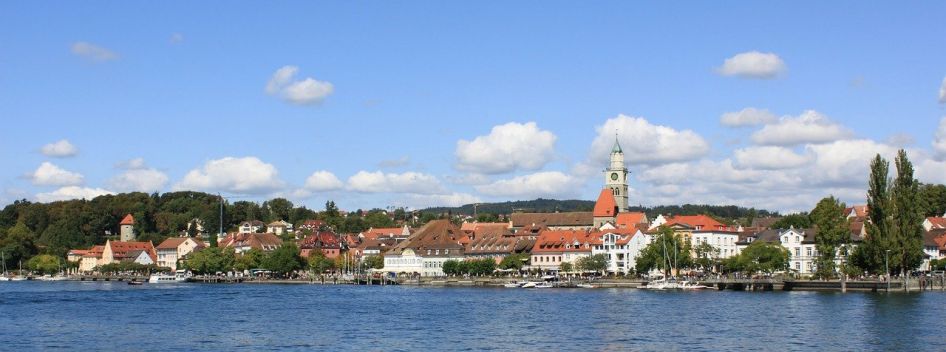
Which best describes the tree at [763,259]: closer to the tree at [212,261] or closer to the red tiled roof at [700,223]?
the red tiled roof at [700,223]

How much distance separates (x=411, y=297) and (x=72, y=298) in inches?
1156

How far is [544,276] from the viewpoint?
13525cm

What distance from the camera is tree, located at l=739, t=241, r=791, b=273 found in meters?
118

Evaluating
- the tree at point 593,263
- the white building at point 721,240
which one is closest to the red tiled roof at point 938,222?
the white building at point 721,240

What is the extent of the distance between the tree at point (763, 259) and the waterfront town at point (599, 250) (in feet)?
0.34

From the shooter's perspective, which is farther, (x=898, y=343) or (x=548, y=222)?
(x=548, y=222)

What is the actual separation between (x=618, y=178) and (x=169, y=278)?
2600 inches

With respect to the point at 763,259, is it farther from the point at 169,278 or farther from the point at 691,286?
the point at 169,278

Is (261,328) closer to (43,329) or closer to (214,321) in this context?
(214,321)

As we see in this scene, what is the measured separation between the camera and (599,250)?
14050 cm

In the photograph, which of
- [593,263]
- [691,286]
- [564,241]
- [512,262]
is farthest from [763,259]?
[512,262]

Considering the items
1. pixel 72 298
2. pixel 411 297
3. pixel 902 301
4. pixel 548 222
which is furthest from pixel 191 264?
pixel 902 301

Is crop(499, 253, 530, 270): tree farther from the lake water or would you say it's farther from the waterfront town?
the lake water

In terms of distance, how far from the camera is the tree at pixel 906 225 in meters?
90.9
